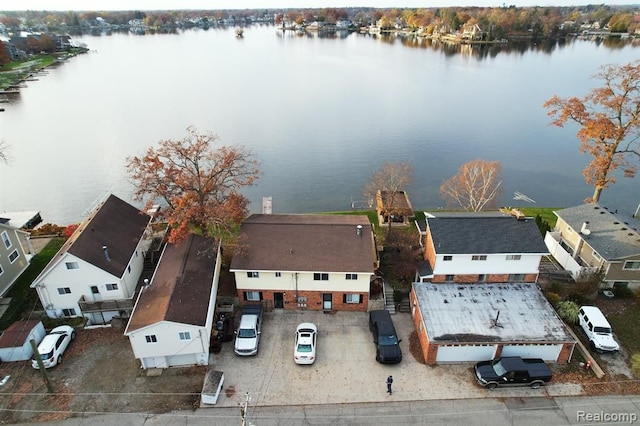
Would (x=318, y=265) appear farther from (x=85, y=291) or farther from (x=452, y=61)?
(x=452, y=61)

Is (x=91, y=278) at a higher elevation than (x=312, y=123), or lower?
higher

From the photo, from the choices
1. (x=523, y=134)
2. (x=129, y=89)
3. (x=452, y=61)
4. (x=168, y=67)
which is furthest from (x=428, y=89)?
(x=168, y=67)

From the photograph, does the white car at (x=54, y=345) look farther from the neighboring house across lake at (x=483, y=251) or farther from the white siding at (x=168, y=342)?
the neighboring house across lake at (x=483, y=251)

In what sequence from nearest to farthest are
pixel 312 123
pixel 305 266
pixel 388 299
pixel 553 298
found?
pixel 305 266 < pixel 553 298 < pixel 388 299 < pixel 312 123

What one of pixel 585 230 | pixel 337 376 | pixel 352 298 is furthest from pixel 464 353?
pixel 585 230

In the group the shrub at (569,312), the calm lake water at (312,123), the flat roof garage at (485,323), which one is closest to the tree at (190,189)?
the flat roof garage at (485,323)

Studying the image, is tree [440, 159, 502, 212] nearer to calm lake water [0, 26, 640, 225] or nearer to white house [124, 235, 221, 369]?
calm lake water [0, 26, 640, 225]

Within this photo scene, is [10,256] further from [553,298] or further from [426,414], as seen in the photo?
[553,298]
